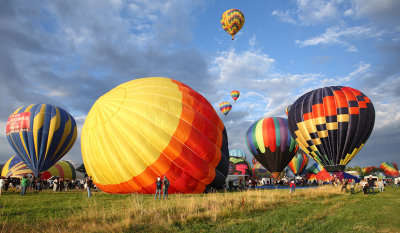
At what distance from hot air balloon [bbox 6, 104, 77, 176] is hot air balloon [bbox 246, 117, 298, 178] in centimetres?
2809

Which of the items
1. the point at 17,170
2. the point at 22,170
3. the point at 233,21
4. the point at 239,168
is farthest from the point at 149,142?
the point at 17,170

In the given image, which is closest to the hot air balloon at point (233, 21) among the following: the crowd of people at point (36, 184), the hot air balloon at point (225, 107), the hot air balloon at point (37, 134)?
the hot air balloon at point (225, 107)

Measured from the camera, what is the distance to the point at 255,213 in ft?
30.7

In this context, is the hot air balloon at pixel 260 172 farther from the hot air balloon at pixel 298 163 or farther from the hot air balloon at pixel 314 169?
the hot air balloon at pixel 298 163

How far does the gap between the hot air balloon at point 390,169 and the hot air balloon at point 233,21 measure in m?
62.0

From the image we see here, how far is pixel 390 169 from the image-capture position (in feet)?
234

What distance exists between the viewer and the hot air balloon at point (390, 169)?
69744 mm

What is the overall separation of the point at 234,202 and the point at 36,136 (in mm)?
29663

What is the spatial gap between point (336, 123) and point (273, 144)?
12.0 meters

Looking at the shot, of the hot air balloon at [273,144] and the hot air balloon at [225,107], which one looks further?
the hot air balloon at [225,107]

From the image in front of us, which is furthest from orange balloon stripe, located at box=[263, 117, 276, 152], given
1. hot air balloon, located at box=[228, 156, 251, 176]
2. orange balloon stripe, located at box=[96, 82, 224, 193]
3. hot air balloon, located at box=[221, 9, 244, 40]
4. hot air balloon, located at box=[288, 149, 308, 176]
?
hot air balloon, located at box=[288, 149, 308, 176]

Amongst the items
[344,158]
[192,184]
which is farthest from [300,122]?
[192,184]

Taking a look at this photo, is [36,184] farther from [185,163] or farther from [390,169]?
[390,169]

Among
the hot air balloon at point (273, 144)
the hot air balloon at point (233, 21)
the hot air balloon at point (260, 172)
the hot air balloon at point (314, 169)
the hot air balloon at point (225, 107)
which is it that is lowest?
the hot air balloon at point (260, 172)
